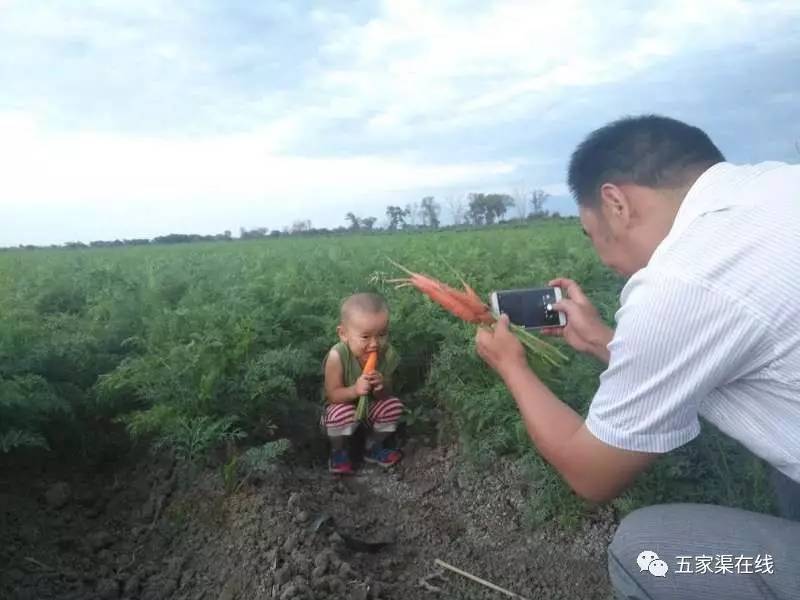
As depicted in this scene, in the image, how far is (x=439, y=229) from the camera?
79.9 feet

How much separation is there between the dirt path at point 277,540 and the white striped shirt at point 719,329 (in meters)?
1.31

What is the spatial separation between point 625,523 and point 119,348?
3.31m

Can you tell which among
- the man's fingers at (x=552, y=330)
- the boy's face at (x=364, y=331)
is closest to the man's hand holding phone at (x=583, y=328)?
the man's fingers at (x=552, y=330)

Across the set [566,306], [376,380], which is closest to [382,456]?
[376,380]

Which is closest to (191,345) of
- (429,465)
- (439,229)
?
(429,465)

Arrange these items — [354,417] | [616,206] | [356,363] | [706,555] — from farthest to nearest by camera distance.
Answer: [356,363], [354,417], [616,206], [706,555]

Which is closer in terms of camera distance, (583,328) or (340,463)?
(583,328)

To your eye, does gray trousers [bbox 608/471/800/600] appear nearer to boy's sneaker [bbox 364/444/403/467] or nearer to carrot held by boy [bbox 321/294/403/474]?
carrot held by boy [bbox 321/294/403/474]

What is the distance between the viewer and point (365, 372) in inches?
159

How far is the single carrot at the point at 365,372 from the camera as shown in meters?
4.05

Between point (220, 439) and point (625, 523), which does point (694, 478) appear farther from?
point (220, 439)

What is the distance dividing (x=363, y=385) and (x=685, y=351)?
2.37 m

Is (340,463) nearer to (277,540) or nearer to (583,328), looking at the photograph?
(277,540)

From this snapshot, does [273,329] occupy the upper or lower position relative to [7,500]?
upper
